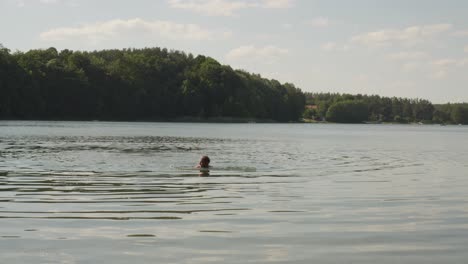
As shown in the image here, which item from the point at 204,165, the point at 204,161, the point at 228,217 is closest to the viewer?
the point at 228,217

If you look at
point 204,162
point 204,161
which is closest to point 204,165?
point 204,162

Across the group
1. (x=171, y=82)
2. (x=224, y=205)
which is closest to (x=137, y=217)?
(x=224, y=205)

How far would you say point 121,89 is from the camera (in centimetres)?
18062

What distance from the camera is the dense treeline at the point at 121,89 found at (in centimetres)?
15412

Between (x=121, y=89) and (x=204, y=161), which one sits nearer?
(x=204, y=161)

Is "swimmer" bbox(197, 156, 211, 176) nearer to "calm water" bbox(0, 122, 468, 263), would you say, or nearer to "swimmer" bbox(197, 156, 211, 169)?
"swimmer" bbox(197, 156, 211, 169)

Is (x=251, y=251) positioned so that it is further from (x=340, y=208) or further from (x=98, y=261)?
(x=340, y=208)

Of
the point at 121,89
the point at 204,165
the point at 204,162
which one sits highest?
the point at 121,89

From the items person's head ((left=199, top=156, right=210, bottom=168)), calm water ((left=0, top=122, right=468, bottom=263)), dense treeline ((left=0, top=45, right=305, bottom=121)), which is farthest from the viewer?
dense treeline ((left=0, top=45, right=305, bottom=121))

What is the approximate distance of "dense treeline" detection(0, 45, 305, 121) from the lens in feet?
506

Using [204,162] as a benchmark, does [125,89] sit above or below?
above

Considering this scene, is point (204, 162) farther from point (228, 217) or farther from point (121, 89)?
point (121, 89)

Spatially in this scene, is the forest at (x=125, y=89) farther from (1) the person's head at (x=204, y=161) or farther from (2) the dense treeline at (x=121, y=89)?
(1) the person's head at (x=204, y=161)

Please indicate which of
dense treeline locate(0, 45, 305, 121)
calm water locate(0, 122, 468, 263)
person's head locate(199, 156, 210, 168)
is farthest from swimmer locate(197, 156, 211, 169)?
dense treeline locate(0, 45, 305, 121)
